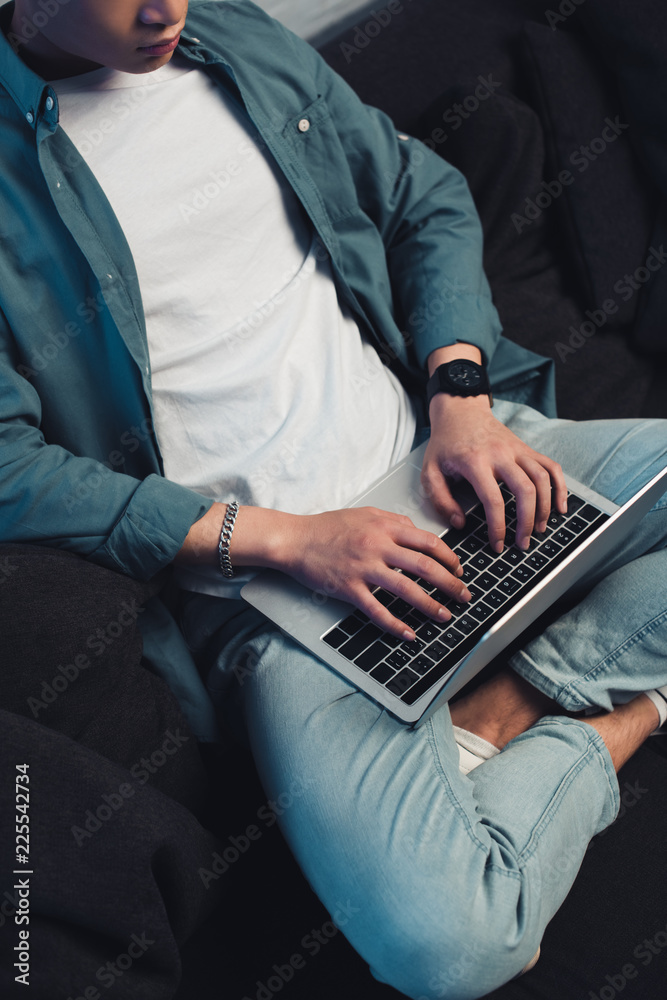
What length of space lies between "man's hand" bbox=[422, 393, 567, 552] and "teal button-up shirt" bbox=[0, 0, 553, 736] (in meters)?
0.21

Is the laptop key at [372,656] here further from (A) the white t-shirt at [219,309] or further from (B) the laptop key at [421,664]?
(A) the white t-shirt at [219,309]

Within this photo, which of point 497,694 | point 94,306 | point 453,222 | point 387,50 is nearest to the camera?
point 94,306

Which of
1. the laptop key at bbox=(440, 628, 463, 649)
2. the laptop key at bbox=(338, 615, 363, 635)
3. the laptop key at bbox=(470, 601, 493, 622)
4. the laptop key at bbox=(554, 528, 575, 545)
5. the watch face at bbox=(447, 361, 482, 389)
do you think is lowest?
the laptop key at bbox=(338, 615, 363, 635)

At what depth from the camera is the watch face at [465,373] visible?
1.19m

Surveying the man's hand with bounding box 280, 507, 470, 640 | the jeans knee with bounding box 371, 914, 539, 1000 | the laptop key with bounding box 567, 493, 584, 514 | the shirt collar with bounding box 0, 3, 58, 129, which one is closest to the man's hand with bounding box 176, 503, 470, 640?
the man's hand with bounding box 280, 507, 470, 640

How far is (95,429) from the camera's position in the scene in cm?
111

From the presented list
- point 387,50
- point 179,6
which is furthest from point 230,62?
point 387,50

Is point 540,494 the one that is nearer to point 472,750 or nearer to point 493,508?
point 493,508

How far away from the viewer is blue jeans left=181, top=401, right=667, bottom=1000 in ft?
2.83

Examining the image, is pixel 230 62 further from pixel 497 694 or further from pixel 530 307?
pixel 497 694

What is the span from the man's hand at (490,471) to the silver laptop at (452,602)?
3 cm

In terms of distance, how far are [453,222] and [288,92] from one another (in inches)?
13.8

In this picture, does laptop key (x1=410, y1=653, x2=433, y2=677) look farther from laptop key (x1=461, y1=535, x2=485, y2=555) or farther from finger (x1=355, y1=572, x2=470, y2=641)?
laptop key (x1=461, y1=535, x2=485, y2=555)

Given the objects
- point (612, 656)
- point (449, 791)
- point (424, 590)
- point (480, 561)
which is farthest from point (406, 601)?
point (612, 656)
